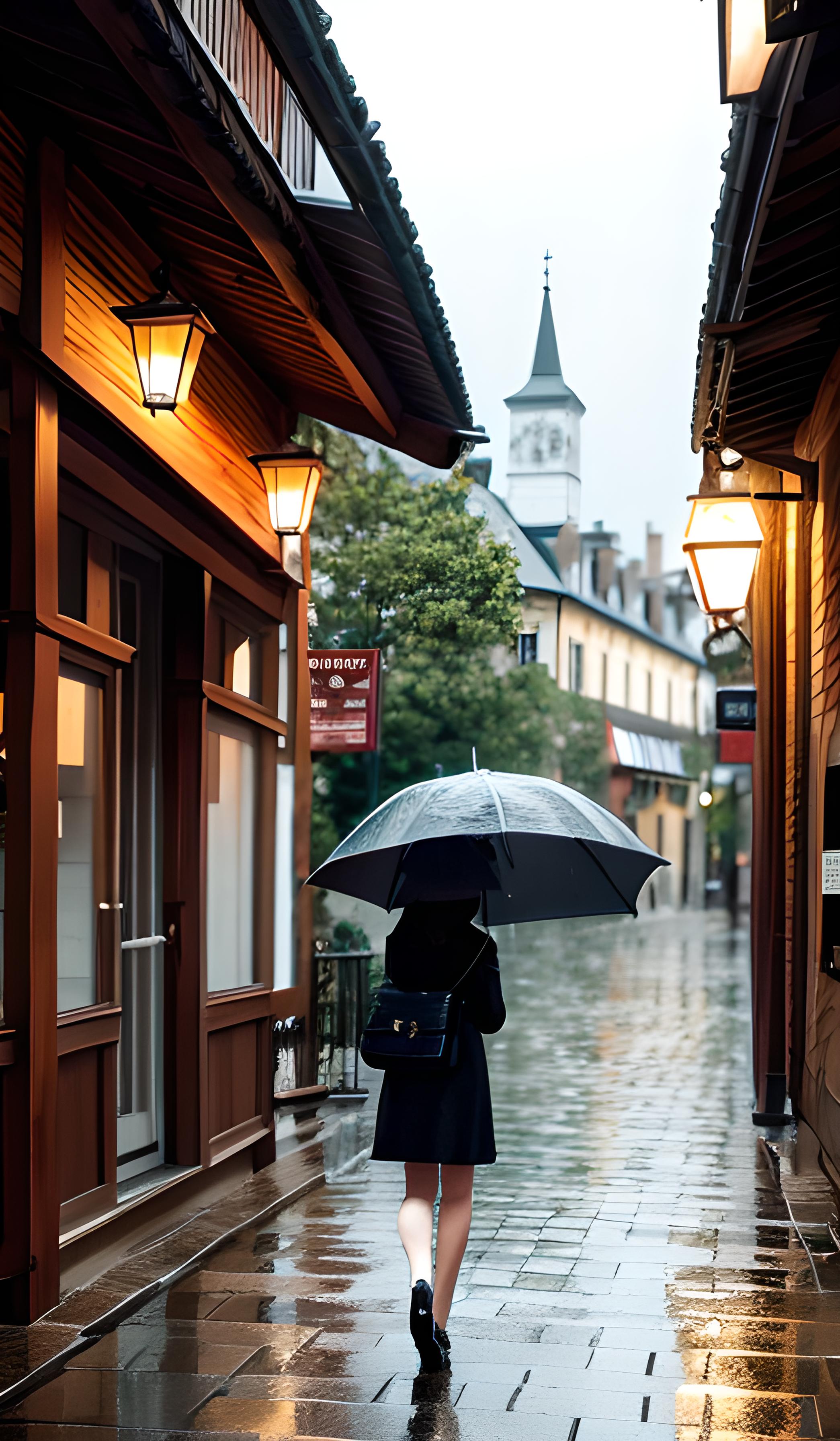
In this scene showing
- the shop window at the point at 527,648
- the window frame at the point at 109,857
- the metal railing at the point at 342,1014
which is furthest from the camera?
the shop window at the point at 527,648

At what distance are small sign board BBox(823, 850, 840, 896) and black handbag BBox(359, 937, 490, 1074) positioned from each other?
2.78 metres

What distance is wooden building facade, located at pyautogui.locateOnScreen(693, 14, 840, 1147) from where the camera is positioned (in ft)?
17.4

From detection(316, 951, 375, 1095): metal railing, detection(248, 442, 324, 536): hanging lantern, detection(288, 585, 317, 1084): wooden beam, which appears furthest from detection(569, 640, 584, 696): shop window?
detection(248, 442, 324, 536): hanging lantern

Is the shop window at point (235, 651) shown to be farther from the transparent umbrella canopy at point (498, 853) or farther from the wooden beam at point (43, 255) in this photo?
the transparent umbrella canopy at point (498, 853)

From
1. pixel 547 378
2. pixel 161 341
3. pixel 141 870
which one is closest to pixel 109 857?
pixel 141 870

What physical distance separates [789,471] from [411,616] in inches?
529

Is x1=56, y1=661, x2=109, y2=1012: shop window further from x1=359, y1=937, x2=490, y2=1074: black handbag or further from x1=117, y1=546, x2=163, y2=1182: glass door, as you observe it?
x1=359, y1=937, x2=490, y2=1074: black handbag

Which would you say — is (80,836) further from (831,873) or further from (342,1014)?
(342,1014)

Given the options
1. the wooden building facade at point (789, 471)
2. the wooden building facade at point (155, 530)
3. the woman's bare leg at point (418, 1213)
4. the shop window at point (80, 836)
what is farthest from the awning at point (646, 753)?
the woman's bare leg at point (418, 1213)

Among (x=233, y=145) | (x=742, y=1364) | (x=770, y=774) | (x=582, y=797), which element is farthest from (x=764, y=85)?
(x=770, y=774)

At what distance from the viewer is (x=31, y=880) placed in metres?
5.50

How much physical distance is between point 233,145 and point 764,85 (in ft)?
5.68

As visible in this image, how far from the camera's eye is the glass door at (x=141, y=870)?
7441 mm

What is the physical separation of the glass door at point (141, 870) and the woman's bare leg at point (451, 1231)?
2462 mm
